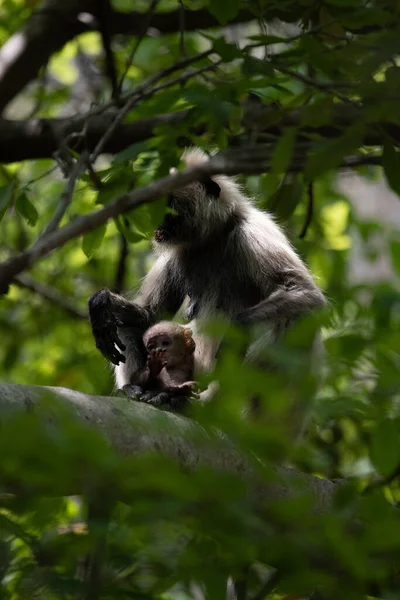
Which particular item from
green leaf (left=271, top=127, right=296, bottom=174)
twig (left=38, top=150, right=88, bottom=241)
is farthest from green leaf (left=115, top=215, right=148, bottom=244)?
green leaf (left=271, top=127, right=296, bottom=174)

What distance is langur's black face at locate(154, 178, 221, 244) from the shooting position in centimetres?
651

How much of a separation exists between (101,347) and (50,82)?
20.1 feet

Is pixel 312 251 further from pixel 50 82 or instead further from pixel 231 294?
pixel 50 82

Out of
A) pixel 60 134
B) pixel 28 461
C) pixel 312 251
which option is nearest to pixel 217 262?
pixel 60 134

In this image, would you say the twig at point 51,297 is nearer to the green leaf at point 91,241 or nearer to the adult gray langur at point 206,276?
the adult gray langur at point 206,276

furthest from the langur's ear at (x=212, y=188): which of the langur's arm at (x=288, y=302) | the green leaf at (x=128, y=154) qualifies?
the green leaf at (x=128, y=154)

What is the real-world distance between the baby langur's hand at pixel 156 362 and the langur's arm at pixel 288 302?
0.46 m

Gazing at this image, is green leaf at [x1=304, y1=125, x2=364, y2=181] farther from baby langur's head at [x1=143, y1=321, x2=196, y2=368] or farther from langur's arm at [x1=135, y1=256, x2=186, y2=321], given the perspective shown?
langur's arm at [x1=135, y1=256, x2=186, y2=321]

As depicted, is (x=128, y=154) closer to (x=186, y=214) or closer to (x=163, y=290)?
(x=186, y=214)

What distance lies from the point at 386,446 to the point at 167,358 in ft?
10.9

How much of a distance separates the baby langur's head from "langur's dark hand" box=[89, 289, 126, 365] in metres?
0.18

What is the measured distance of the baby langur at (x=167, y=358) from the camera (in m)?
5.78

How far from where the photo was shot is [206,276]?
6.67 meters

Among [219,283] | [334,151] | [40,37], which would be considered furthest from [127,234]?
[40,37]
